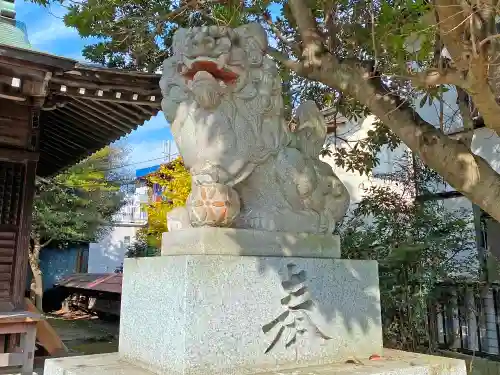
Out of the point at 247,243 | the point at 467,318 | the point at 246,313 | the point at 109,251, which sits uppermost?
the point at 109,251

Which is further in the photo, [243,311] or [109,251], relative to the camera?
[109,251]

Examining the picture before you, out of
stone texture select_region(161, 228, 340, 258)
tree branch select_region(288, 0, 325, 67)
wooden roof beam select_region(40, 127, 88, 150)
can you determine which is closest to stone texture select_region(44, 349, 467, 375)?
stone texture select_region(161, 228, 340, 258)

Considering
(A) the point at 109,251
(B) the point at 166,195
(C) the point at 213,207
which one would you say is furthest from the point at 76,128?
(A) the point at 109,251

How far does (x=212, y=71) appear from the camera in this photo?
102 inches

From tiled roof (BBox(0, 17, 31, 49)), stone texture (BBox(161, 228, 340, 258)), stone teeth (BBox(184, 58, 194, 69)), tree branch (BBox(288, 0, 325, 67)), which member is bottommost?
stone texture (BBox(161, 228, 340, 258))

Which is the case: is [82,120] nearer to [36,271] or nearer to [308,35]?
[308,35]

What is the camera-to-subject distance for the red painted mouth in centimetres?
256

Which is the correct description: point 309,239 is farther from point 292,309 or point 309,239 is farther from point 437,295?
point 437,295

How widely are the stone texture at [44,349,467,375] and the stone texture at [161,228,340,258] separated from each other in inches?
25.1

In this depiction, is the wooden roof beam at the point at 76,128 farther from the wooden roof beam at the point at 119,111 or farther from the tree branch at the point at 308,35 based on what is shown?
the tree branch at the point at 308,35

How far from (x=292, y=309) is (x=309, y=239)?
0.45m

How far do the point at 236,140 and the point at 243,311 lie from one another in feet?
3.19

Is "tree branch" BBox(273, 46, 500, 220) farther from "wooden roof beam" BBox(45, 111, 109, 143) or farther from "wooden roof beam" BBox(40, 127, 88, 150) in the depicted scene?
"wooden roof beam" BBox(40, 127, 88, 150)

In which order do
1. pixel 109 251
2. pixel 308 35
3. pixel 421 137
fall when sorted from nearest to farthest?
pixel 421 137
pixel 308 35
pixel 109 251
